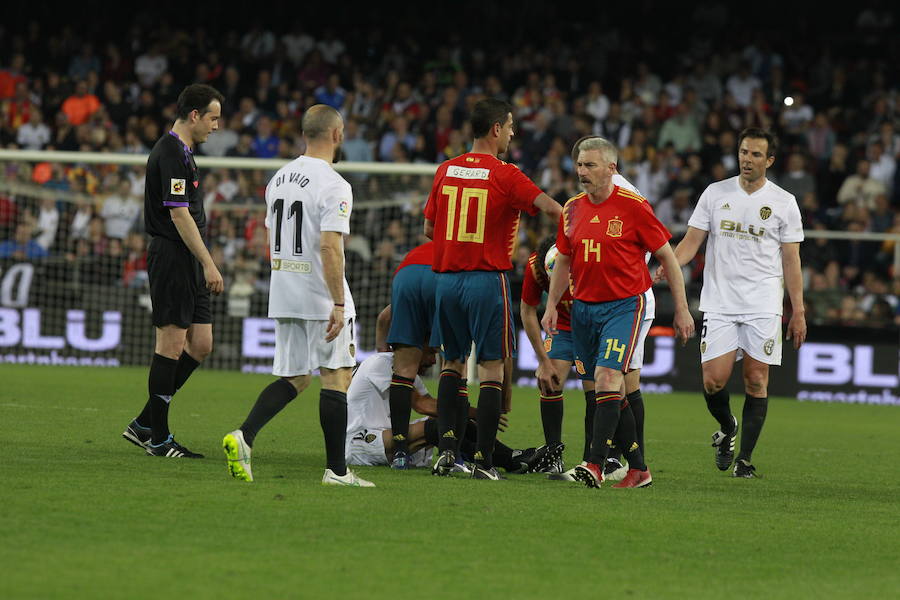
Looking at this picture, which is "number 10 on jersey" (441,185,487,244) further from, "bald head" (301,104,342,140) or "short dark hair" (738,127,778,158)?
A: "short dark hair" (738,127,778,158)

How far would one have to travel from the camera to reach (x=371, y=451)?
331 inches

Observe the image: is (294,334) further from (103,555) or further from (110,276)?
(110,276)

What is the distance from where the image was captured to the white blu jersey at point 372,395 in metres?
8.45

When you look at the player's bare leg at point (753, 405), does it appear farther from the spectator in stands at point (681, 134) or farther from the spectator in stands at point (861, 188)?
the spectator in stands at point (681, 134)

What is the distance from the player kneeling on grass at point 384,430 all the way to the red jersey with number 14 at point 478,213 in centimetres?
98

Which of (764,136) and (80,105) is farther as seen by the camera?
(80,105)

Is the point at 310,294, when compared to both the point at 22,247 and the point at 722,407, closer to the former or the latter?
the point at 722,407

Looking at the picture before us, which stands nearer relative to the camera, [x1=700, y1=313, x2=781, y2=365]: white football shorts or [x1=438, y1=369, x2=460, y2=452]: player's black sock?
[x1=438, y1=369, x2=460, y2=452]: player's black sock

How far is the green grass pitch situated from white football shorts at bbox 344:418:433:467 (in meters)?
0.23

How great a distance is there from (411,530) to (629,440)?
8.01ft

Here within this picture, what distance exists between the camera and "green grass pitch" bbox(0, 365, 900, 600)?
190 inches

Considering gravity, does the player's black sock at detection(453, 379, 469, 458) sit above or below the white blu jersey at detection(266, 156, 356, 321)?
below

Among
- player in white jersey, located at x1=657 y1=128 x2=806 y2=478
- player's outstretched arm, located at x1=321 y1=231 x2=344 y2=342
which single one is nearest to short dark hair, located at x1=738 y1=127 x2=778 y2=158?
player in white jersey, located at x1=657 y1=128 x2=806 y2=478

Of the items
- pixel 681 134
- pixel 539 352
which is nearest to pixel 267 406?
pixel 539 352
